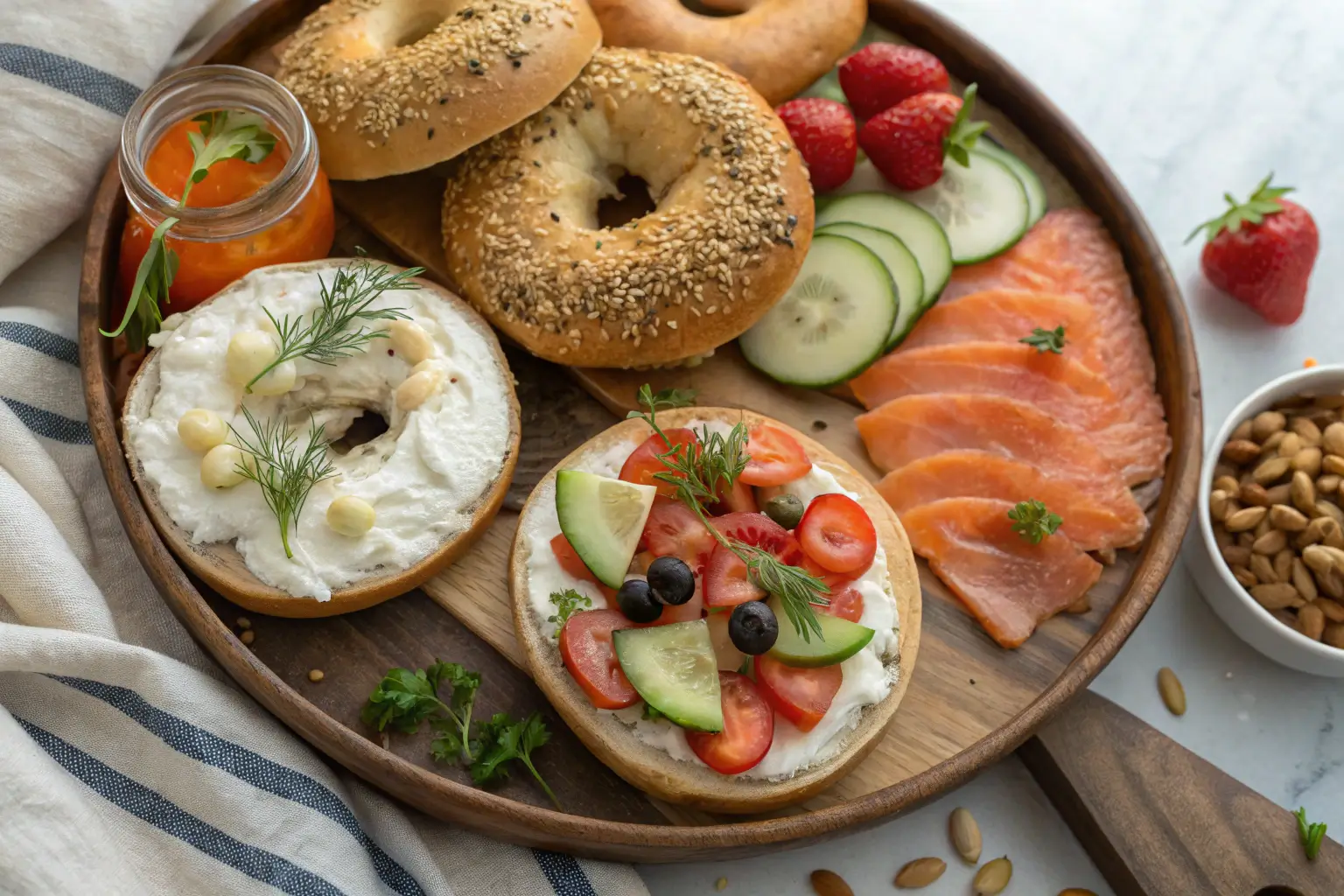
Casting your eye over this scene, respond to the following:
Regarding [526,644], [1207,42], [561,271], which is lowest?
[526,644]

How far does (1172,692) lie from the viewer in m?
2.98

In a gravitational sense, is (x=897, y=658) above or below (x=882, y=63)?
below

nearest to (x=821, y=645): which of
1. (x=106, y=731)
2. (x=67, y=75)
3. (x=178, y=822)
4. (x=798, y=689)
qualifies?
(x=798, y=689)

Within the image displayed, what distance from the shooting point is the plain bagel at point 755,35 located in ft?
10.3

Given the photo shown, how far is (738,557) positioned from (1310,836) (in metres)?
1.41

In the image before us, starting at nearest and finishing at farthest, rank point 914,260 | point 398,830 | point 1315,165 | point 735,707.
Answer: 1. point 735,707
2. point 398,830
3. point 914,260
4. point 1315,165

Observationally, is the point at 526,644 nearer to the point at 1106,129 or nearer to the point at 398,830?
the point at 398,830

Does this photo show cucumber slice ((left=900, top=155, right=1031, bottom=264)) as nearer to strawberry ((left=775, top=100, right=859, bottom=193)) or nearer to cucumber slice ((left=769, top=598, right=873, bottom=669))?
strawberry ((left=775, top=100, right=859, bottom=193))

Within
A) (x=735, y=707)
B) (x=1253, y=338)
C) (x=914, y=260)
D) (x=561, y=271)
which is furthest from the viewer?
(x=1253, y=338)

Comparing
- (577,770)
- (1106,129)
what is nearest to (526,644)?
(577,770)

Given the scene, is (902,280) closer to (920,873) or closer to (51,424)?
(920,873)

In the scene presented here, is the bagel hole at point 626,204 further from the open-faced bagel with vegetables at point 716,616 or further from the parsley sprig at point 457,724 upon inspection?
the parsley sprig at point 457,724

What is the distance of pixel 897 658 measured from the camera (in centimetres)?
257

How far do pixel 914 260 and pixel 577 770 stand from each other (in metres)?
1.49
